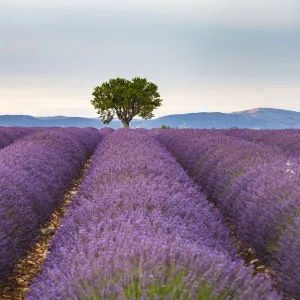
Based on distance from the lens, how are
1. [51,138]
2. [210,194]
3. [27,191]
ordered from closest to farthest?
[27,191] < [210,194] < [51,138]

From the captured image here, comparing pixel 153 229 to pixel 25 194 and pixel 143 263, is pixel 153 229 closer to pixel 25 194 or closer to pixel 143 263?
pixel 143 263

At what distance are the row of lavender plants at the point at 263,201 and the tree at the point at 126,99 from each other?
36.6 metres

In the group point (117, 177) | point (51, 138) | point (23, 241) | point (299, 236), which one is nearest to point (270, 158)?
point (117, 177)

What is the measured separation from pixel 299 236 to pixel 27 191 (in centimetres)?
315

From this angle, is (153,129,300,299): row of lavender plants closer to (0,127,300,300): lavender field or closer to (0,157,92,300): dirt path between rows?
(0,127,300,300): lavender field

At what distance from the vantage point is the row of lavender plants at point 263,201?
3.58m

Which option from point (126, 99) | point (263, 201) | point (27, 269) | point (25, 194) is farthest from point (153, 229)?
point (126, 99)

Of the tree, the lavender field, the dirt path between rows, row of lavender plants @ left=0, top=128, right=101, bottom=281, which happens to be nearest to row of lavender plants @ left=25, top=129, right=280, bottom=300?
the lavender field

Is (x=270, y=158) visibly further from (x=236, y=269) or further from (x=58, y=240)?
(x=236, y=269)

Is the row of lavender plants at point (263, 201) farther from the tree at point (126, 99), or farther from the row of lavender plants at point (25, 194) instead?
the tree at point (126, 99)

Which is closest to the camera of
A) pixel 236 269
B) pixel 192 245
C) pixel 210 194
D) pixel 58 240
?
pixel 236 269

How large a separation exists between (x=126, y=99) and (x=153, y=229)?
41.2 meters

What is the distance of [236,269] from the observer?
228 cm

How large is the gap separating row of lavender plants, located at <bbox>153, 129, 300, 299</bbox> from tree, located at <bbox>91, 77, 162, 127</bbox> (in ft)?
120
